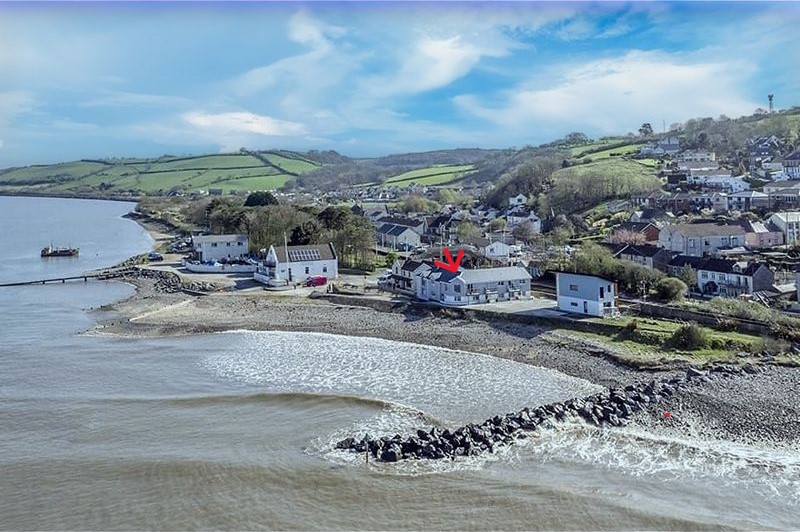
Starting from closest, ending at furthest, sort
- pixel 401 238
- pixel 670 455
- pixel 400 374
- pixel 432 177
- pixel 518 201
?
1. pixel 670 455
2. pixel 400 374
3. pixel 401 238
4. pixel 518 201
5. pixel 432 177

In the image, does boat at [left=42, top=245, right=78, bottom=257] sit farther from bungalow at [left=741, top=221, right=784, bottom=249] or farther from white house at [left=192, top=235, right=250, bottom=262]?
bungalow at [left=741, top=221, right=784, bottom=249]

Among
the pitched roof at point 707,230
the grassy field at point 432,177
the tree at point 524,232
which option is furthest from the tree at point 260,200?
the grassy field at point 432,177

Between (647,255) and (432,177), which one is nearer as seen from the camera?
(647,255)

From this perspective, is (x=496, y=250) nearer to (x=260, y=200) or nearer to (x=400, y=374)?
(x=400, y=374)

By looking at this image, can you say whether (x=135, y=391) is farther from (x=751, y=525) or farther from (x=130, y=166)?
(x=130, y=166)

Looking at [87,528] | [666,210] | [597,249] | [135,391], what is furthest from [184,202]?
[87,528]

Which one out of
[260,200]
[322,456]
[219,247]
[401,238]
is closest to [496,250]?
[401,238]

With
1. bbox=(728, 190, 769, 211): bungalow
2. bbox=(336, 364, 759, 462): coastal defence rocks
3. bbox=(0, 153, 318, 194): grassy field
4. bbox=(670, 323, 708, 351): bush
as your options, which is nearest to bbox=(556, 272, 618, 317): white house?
bbox=(670, 323, 708, 351): bush
